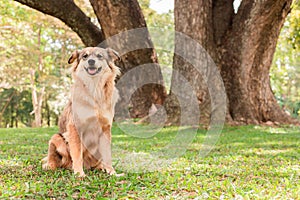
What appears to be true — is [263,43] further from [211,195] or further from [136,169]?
[211,195]

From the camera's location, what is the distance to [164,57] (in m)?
27.1

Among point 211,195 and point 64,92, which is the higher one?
point 64,92

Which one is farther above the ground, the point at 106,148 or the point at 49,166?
the point at 106,148

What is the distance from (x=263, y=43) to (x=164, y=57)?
1608 centimetres

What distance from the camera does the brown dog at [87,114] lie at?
14.1 ft

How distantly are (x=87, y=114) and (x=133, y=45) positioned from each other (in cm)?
782

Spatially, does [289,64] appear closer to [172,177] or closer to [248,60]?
[248,60]

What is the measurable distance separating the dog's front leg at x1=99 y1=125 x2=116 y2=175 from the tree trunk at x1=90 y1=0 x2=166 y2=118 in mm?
7024

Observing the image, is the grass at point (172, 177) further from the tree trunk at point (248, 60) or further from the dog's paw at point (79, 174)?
the tree trunk at point (248, 60)

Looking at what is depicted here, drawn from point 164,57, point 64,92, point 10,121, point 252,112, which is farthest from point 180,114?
point 10,121

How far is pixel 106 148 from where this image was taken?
4.58 metres

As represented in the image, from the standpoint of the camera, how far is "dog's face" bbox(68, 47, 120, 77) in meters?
4.35

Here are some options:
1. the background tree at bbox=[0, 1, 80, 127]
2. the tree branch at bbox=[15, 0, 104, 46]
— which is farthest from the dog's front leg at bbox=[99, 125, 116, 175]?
the background tree at bbox=[0, 1, 80, 127]

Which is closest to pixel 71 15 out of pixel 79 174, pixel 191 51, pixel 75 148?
pixel 191 51
